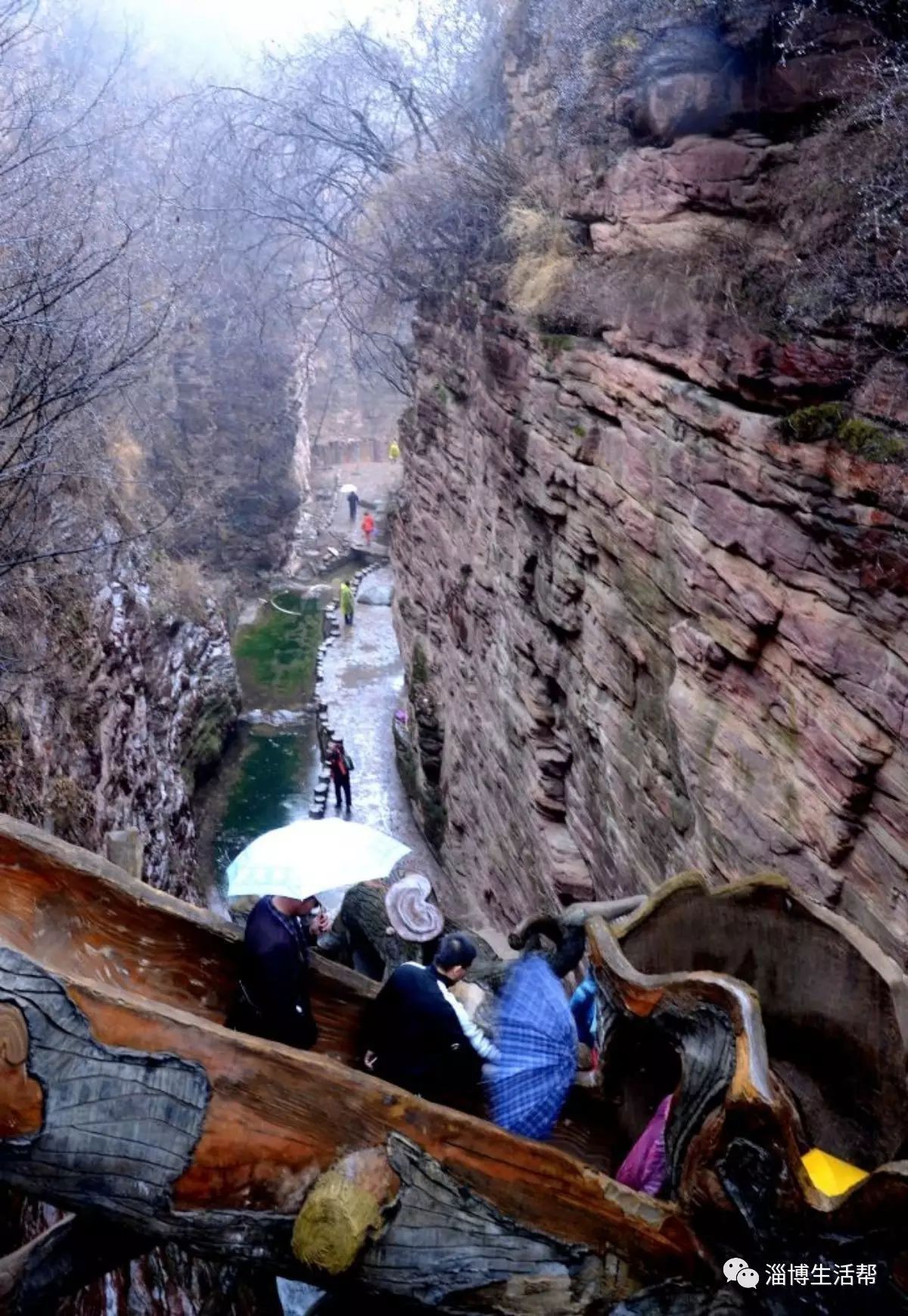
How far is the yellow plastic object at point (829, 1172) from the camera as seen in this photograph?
2.31 m

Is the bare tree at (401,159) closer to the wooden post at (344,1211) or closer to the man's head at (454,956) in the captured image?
the man's head at (454,956)

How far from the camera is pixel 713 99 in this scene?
5211 millimetres

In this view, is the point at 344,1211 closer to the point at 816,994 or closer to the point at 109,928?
the point at 109,928

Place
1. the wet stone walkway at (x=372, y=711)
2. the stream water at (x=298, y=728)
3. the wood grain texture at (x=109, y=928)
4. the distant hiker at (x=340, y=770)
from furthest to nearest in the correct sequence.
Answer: the stream water at (x=298, y=728)
the wet stone walkway at (x=372, y=711)
the distant hiker at (x=340, y=770)
the wood grain texture at (x=109, y=928)

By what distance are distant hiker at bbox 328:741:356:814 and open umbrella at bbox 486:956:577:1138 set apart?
1018 cm

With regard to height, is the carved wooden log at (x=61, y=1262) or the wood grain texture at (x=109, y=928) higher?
the wood grain texture at (x=109, y=928)

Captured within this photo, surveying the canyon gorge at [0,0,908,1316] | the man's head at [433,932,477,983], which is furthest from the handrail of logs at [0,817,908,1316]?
the canyon gorge at [0,0,908,1316]

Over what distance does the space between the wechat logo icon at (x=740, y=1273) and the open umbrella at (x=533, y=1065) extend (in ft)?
2.38

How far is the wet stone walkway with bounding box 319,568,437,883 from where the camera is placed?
44.5ft

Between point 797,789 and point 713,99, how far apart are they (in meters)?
3.69

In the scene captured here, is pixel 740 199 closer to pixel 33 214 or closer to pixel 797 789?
pixel 797 789

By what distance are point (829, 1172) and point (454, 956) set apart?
4.28 ft

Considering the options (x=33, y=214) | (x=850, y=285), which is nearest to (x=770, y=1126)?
(x=850, y=285)

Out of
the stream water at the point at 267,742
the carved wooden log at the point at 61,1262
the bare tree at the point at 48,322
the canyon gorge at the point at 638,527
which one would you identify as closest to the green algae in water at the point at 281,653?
the stream water at the point at 267,742
